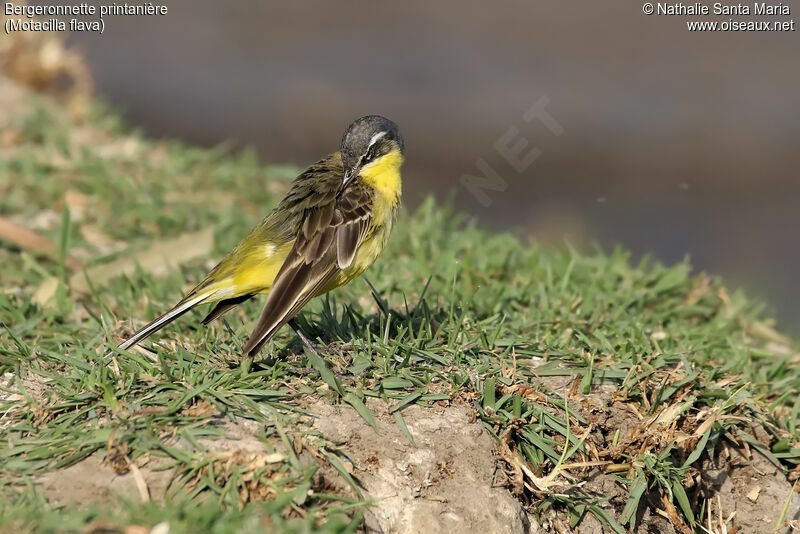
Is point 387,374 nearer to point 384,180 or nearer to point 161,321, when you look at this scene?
point 161,321

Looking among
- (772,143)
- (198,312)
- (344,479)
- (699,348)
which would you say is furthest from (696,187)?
(344,479)

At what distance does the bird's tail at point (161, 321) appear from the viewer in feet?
16.1

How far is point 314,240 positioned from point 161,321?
881 millimetres

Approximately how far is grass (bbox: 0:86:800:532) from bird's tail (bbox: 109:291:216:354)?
104 mm

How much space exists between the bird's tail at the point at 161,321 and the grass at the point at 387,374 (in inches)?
4.1

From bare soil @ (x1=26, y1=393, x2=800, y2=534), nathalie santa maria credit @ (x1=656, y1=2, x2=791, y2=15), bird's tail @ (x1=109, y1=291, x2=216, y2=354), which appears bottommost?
bare soil @ (x1=26, y1=393, x2=800, y2=534)

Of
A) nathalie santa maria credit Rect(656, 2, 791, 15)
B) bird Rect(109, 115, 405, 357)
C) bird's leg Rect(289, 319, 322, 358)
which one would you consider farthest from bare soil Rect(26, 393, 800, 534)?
nathalie santa maria credit Rect(656, 2, 791, 15)

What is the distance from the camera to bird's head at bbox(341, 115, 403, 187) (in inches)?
220

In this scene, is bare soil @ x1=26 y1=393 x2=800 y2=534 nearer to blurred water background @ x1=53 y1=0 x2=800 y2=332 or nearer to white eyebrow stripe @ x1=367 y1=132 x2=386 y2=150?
white eyebrow stripe @ x1=367 y1=132 x2=386 y2=150

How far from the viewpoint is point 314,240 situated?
17.0 ft

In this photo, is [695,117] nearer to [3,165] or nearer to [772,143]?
[772,143]

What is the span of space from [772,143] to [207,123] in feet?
30.6

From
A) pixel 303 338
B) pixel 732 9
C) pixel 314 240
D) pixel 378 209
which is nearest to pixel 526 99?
pixel 732 9

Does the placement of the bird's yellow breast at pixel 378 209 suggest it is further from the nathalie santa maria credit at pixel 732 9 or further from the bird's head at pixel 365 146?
the nathalie santa maria credit at pixel 732 9
